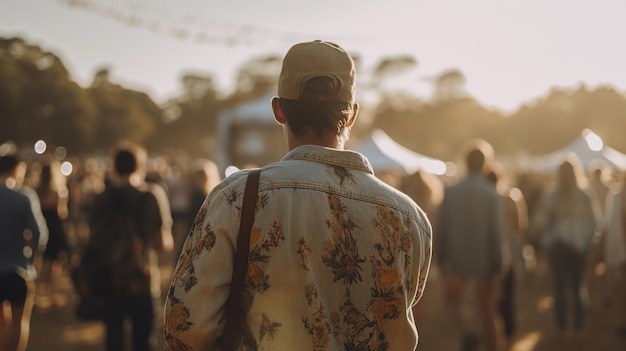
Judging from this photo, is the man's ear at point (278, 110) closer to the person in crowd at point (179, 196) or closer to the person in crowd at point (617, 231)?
the person in crowd at point (617, 231)

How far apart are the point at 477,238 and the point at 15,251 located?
11.8ft

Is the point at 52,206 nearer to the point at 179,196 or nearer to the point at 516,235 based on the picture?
the point at 516,235

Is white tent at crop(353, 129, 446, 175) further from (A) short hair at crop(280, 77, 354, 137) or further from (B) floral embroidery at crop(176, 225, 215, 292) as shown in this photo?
(B) floral embroidery at crop(176, 225, 215, 292)

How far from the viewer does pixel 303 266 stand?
5.66 ft

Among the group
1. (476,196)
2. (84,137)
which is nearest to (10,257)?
(476,196)

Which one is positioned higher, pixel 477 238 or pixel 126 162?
pixel 126 162

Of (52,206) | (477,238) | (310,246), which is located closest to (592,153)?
(477,238)

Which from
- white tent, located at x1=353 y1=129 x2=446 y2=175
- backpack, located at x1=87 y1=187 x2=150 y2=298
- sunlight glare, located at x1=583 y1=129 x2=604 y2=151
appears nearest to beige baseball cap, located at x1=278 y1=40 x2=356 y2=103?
backpack, located at x1=87 y1=187 x2=150 y2=298

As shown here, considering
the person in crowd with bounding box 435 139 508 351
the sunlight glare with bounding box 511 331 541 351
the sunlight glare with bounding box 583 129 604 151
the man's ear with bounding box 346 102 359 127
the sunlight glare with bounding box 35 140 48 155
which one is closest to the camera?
the man's ear with bounding box 346 102 359 127

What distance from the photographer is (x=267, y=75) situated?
277ft

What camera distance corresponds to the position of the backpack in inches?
173

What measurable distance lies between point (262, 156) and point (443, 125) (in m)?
44.5

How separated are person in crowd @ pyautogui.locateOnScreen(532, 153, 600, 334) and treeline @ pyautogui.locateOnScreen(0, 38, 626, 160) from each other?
20.2 feet

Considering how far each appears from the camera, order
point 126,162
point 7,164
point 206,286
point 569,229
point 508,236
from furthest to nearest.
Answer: point 569,229, point 508,236, point 7,164, point 126,162, point 206,286
